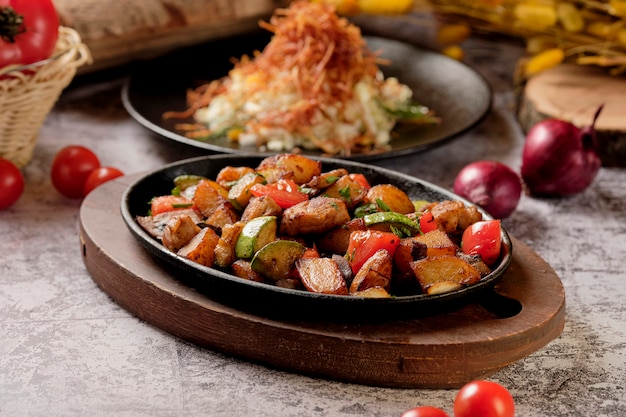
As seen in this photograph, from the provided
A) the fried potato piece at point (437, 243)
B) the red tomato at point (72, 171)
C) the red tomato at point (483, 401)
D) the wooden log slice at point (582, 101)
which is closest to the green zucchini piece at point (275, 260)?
the fried potato piece at point (437, 243)

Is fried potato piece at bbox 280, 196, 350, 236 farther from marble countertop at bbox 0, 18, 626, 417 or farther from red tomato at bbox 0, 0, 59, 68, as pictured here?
red tomato at bbox 0, 0, 59, 68

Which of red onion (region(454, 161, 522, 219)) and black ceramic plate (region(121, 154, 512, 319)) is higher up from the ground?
black ceramic plate (region(121, 154, 512, 319))

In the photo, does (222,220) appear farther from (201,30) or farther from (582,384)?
(201,30)

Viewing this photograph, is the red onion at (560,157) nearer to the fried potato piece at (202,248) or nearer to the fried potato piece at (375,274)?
the fried potato piece at (375,274)

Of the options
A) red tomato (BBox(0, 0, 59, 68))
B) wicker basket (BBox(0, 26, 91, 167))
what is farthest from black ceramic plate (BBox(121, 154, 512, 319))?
red tomato (BBox(0, 0, 59, 68))

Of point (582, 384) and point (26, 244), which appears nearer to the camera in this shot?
point (582, 384)

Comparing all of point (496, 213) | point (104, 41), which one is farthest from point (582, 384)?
point (104, 41)
